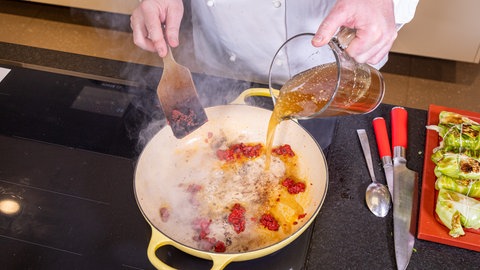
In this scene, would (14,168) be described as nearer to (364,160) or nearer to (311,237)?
(311,237)

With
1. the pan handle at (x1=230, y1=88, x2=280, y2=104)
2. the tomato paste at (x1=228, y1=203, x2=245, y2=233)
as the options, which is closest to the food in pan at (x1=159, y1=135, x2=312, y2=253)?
the tomato paste at (x1=228, y1=203, x2=245, y2=233)

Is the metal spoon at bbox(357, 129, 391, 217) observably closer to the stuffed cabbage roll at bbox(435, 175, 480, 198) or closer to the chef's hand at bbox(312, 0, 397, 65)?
the stuffed cabbage roll at bbox(435, 175, 480, 198)

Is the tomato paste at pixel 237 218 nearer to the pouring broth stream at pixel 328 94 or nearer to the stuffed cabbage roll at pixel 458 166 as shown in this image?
the pouring broth stream at pixel 328 94

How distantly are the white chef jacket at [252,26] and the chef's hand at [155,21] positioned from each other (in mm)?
162

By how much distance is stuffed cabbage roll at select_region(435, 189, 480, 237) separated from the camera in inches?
32.2

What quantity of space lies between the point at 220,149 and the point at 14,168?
1.55 feet

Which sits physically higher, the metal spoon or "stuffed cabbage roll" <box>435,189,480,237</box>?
"stuffed cabbage roll" <box>435,189,480,237</box>

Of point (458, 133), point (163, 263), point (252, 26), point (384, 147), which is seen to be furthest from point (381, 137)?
point (163, 263)

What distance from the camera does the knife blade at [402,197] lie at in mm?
837

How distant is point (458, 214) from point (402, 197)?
111 mm

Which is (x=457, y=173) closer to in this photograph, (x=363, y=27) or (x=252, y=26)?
(x=363, y=27)

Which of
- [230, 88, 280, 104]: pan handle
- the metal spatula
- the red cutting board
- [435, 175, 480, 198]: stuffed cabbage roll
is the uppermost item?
the metal spatula

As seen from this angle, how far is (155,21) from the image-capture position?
960 mm

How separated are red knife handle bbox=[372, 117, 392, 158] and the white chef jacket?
0.81ft
